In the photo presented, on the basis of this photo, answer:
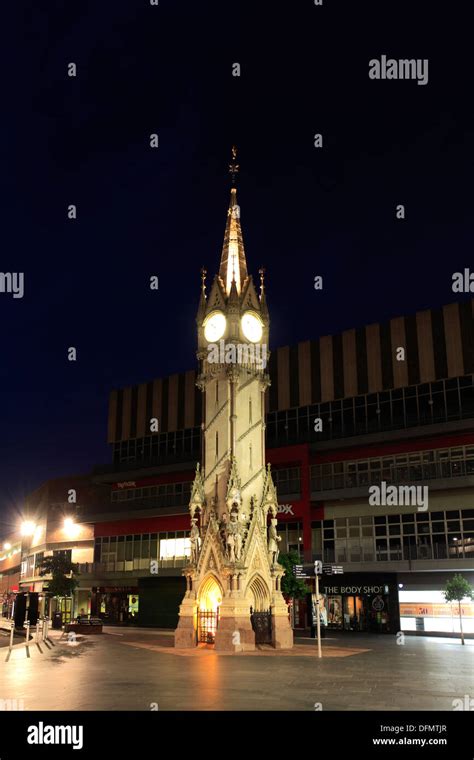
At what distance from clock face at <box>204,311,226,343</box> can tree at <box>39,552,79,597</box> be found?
35977 mm

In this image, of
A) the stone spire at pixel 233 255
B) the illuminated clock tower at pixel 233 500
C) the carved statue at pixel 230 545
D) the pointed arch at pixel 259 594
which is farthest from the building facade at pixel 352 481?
Result: the pointed arch at pixel 259 594

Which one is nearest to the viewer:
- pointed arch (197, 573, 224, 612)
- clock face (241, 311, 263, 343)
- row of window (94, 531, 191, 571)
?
pointed arch (197, 573, 224, 612)

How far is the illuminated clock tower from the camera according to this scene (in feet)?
110

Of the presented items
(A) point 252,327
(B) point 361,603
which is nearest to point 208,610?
(A) point 252,327

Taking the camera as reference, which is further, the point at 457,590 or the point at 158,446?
the point at 158,446

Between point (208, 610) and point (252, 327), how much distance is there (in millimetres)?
15652

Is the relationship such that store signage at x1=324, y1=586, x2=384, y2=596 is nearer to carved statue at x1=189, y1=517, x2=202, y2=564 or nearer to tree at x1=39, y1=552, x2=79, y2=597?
carved statue at x1=189, y1=517, x2=202, y2=564

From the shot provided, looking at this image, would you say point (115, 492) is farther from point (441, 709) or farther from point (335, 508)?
point (441, 709)

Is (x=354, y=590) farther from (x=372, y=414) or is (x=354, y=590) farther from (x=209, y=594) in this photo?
(x=209, y=594)

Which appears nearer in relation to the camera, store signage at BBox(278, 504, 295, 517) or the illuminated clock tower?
the illuminated clock tower

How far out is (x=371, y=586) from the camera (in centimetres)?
5222

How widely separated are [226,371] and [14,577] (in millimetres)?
92290

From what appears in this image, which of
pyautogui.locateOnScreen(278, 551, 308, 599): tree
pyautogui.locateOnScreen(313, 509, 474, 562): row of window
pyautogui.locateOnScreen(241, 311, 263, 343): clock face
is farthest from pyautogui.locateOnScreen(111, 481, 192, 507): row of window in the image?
pyautogui.locateOnScreen(241, 311, 263, 343): clock face

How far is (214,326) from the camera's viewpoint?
38.5 m
